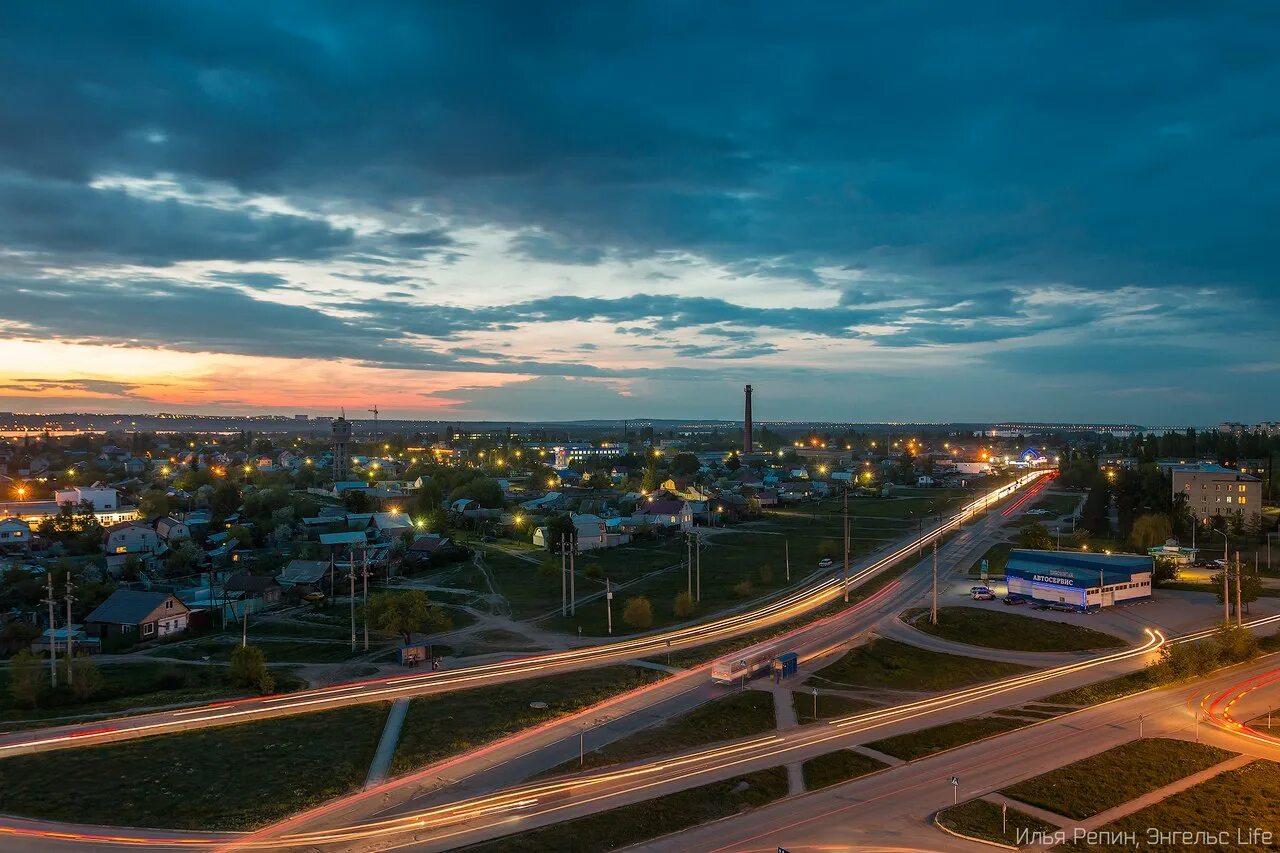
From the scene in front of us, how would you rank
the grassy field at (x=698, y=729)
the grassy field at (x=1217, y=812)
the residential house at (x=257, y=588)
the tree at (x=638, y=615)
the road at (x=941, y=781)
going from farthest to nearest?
the residential house at (x=257, y=588), the tree at (x=638, y=615), the grassy field at (x=698, y=729), the grassy field at (x=1217, y=812), the road at (x=941, y=781)

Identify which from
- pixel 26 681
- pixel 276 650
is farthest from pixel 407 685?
pixel 26 681

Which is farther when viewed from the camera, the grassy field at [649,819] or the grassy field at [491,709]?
the grassy field at [491,709]

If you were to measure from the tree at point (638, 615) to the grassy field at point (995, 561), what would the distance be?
27.6 m

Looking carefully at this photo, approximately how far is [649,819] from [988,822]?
31.5 feet

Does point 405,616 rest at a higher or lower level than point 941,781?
higher

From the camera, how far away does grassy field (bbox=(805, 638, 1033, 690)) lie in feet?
118

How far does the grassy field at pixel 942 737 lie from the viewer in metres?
27.7

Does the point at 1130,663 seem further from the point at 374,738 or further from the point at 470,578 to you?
the point at 470,578

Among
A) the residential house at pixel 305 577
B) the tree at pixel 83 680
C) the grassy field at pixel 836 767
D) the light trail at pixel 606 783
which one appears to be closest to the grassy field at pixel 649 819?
the grassy field at pixel 836 767

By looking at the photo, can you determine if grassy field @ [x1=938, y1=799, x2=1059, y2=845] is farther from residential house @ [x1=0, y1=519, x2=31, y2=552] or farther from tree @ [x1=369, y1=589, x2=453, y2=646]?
residential house @ [x1=0, y1=519, x2=31, y2=552]

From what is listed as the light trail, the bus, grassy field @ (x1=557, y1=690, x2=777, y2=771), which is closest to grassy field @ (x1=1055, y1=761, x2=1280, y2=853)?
the light trail

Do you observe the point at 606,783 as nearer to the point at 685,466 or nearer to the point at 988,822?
the point at 988,822

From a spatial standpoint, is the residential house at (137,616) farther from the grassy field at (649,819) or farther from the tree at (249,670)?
the grassy field at (649,819)

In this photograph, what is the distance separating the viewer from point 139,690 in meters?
37.0
